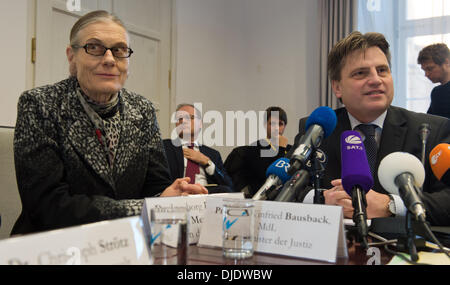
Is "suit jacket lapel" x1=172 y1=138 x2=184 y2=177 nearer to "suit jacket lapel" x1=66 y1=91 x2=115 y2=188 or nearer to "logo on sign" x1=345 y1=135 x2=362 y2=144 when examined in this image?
"suit jacket lapel" x1=66 y1=91 x2=115 y2=188

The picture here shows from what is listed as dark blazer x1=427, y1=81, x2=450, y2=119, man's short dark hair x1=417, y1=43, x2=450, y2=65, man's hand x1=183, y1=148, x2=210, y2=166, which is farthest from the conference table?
man's short dark hair x1=417, y1=43, x2=450, y2=65

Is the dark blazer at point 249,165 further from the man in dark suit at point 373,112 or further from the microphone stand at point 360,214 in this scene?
the microphone stand at point 360,214

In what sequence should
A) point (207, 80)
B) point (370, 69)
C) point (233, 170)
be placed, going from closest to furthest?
1. point (370, 69)
2. point (233, 170)
3. point (207, 80)

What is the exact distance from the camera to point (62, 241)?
589mm

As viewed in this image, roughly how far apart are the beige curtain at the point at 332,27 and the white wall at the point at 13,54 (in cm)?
328

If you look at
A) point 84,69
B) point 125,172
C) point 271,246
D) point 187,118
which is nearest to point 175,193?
point 125,172

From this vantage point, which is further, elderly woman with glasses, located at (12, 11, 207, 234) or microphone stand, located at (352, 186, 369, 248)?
elderly woman with glasses, located at (12, 11, 207, 234)

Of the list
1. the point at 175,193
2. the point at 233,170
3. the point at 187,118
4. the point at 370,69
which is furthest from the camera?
the point at 233,170

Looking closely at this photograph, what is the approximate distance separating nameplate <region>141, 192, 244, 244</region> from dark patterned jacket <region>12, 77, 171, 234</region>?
210mm

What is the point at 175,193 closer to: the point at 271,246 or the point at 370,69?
the point at 271,246

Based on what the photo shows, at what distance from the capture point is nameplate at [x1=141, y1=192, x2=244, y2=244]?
37.0 inches

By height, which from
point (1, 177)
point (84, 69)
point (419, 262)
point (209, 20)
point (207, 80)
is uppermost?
point (209, 20)

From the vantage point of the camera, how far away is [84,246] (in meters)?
0.61
